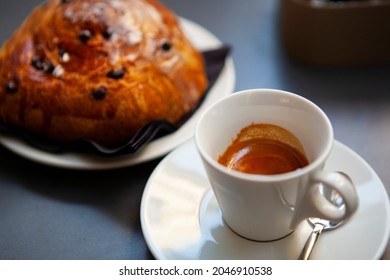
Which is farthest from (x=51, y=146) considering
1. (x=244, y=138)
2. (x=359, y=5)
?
(x=359, y=5)

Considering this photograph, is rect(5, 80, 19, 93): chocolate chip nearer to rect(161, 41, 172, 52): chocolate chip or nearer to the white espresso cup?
rect(161, 41, 172, 52): chocolate chip

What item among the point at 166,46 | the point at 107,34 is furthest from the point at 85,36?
the point at 166,46

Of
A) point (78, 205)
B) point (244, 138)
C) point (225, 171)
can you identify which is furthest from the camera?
point (78, 205)

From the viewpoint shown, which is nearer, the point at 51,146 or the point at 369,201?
the point at 369,201

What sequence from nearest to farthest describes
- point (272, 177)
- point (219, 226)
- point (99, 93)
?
point (272, 177) < point (219, 226) < point (99, 93)

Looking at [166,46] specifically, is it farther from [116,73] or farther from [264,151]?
[264,151]

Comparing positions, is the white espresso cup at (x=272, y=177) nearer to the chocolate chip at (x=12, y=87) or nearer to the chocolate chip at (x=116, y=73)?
the chocolate chip at (x=116, y=73)

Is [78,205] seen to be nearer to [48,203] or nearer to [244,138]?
[48,203]
